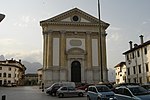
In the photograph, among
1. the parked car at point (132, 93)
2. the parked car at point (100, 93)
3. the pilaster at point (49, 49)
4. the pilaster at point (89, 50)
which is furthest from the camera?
the pilaster at point (89, 50)

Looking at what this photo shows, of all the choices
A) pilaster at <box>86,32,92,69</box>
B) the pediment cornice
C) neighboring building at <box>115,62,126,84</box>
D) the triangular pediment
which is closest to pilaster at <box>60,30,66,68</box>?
the pediment cornice

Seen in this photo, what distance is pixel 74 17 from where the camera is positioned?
52031 mm

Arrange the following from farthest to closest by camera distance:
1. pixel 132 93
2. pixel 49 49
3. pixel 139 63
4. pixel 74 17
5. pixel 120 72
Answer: pixel 120 72, pixel 74 17, pixel 139 63, pixel 49 49, pixel 132 93

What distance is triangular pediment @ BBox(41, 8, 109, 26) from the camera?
50.9m

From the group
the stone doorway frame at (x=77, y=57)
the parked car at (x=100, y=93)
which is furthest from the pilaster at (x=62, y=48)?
the parked car at (x=100, y=93)

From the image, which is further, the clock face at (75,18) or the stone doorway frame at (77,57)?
the clock face at (75,18)

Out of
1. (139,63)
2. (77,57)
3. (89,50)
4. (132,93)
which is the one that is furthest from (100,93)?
(139,63)

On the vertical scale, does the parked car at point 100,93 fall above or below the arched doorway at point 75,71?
below

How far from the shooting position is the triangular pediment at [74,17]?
50938 mm

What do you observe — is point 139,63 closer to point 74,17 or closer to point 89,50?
point 89,50

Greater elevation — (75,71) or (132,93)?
(75,71)

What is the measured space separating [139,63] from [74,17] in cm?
1756

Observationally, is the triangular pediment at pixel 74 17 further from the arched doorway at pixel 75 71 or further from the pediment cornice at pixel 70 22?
the arched doorway at pixel 75 71

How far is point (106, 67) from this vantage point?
51656mm
